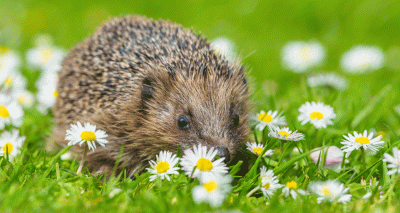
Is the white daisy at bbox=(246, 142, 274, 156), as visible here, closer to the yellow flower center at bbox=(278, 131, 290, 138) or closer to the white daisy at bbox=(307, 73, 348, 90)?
the yellow flower center at bbox=(278, 131, 290, 138)

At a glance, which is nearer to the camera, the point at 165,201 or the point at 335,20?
the point at 165,201

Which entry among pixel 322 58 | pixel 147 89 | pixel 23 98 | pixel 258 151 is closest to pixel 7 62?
pixel 23 98

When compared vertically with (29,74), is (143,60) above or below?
below

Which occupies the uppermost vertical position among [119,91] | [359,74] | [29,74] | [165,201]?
[359,74]

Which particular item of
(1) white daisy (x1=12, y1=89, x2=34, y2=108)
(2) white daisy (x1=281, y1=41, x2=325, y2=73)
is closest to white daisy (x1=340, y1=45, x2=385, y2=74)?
(2) white daisy (x1=281, y1=41, x2=325, y2=73)

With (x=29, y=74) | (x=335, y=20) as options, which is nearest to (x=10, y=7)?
(x=29, y=74)

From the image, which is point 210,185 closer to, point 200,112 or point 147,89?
point 200,112

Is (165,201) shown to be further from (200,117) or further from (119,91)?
(119,91)

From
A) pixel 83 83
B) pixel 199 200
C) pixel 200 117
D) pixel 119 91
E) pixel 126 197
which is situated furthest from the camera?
pixel 83 83
